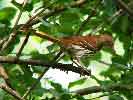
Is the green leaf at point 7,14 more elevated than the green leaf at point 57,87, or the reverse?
the green leaf at point 7,14

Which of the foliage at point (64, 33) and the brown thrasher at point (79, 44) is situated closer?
the brown thrasher at point (79, 44)

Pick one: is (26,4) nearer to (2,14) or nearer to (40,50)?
(2,14)

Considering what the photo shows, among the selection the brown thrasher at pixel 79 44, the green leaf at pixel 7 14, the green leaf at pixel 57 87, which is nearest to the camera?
the brown thrasher at pixel 79 44

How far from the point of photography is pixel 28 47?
1677mm

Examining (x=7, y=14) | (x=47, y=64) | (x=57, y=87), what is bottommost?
(x=57, y=87)

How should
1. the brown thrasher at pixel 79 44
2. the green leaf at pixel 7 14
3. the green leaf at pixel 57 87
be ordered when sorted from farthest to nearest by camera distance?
the green leaf at pixel 57 87 < the green leaf at pixel 7 14 < the brown thrasher at pixel 79 44

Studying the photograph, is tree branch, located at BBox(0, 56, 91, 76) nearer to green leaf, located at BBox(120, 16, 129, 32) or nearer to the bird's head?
the bird's head

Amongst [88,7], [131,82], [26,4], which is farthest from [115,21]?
[26,4]

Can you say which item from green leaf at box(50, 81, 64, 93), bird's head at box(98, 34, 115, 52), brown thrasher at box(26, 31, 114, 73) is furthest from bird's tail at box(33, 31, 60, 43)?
green leaf at box(50, 81, 64, 93)

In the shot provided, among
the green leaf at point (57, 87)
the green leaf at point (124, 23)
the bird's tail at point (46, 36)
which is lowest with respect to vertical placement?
the green leaf at point (57, 87)

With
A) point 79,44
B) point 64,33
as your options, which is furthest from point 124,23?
point 79,44

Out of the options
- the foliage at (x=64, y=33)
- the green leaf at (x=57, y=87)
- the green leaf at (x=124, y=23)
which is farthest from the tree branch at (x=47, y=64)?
the green leaf at (x=124, y=23)

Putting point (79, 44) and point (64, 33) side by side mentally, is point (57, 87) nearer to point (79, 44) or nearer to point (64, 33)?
point (64, 33)

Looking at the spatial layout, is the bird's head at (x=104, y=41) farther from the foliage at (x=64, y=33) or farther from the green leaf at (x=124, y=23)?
the green leaf at (x=124, y=23)
